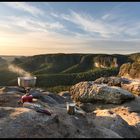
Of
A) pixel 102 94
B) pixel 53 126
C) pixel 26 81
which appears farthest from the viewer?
pixel 102 94

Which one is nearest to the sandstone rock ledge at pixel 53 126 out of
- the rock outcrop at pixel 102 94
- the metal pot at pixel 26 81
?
the metal pot at pixel 26 81

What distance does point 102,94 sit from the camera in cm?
2900

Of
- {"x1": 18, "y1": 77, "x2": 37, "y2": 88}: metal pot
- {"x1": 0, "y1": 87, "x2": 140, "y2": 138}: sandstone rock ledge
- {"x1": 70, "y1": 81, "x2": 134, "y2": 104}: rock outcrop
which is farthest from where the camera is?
{"x1": 70, "y1": 81, "x2": 134, "y2": 104}: rock outcrop

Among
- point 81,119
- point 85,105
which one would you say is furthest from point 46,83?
point 81,119

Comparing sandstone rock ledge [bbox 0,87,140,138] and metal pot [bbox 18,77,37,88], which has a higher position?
metal pot [bbox 18,77,37,88]

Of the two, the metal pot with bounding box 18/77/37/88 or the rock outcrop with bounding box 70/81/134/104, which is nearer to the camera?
the metal pot with bounding box 18/77/37/88

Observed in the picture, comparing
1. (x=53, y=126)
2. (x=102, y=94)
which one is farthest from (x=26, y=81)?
(x=102, y=94)

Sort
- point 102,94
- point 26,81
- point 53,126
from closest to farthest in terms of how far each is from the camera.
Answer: point 53,126
point 26,81
point 102,94

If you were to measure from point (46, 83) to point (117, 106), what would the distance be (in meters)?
152

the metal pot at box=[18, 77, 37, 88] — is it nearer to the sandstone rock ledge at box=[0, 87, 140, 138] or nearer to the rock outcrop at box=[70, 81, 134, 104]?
the sandstone rock ledge at box=[0, 87, 140, 138]

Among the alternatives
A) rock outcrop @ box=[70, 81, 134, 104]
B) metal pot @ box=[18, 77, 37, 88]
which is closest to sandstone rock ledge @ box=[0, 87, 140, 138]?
metal pot @ box=[18, 77, 37, 88]

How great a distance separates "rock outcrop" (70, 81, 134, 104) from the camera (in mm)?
28611

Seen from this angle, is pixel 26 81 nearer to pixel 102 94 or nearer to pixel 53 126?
pixel 53 126

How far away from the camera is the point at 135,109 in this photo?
1057 inches
